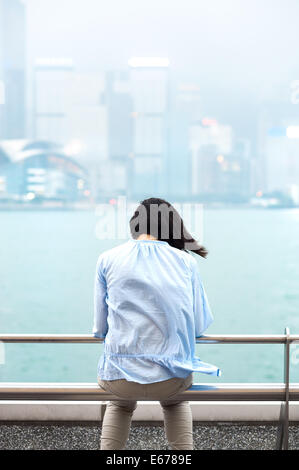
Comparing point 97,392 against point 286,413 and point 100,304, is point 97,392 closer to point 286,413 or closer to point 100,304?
point 100,304

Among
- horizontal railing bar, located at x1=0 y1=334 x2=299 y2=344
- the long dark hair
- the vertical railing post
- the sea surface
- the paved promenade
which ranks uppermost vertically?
the long dark hair

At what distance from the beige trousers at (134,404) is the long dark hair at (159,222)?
0.42 meters

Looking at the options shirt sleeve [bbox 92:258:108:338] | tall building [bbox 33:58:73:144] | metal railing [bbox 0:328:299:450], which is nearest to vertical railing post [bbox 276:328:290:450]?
metal railing [bbox 0:328:299:450]

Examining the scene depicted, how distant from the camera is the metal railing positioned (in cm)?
174

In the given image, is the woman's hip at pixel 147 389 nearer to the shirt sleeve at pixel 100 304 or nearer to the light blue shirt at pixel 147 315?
the light blue shirt at pixel 147 315

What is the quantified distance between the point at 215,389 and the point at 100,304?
527mm

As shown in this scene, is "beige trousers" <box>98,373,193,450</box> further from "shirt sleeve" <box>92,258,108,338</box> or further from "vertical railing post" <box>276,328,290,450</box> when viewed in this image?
"vertical railing post" <box>276,328,290,450</box>

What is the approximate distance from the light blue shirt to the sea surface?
0.66 meters

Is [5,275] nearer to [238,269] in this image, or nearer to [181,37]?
[238,269]

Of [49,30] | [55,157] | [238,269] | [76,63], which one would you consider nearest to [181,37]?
[76,63]

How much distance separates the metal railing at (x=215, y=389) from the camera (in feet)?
5.71

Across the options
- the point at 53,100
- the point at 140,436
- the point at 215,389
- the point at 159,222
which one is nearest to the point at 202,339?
the point at 215,389

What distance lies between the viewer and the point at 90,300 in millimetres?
30688

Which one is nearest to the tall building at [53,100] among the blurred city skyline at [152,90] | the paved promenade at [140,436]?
the blurred city skyline at [152,90]
